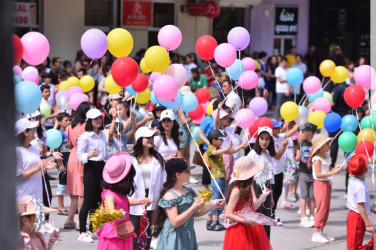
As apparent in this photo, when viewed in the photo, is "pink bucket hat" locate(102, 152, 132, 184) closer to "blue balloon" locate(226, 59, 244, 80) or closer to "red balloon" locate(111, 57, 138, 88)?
"red balloon" locate(111, 57, 138, 88)

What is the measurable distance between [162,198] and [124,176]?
1.32ft

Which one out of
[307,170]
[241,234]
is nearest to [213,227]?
[307,170]

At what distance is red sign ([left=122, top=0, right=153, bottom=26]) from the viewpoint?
72.5 ft

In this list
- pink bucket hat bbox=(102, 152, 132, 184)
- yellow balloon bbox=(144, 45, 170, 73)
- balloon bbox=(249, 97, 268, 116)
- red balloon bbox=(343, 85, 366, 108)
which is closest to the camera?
pink bucket hat bbox=(102, 152, 132, 184)

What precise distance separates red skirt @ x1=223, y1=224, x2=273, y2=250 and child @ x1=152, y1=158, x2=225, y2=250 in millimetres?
680

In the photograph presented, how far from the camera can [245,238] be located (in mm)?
6391

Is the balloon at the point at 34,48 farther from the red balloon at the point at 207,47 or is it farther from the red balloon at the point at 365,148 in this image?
the red balloon at the point at 365,148

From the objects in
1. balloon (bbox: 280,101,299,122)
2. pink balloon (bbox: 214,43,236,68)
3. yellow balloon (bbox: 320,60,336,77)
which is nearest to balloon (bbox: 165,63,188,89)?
pink balloon (bbox: 214,43,236,68)

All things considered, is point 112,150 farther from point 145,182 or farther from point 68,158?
point 145,182

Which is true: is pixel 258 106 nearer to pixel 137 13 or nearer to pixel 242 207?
pixel 242 207

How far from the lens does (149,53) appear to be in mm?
8023

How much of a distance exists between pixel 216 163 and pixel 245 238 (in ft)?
9.09

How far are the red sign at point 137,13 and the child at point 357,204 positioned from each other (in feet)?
52.4

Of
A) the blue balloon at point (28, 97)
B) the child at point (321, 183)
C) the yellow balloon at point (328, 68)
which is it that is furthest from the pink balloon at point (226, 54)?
the blue balloon at point (28, 97)
